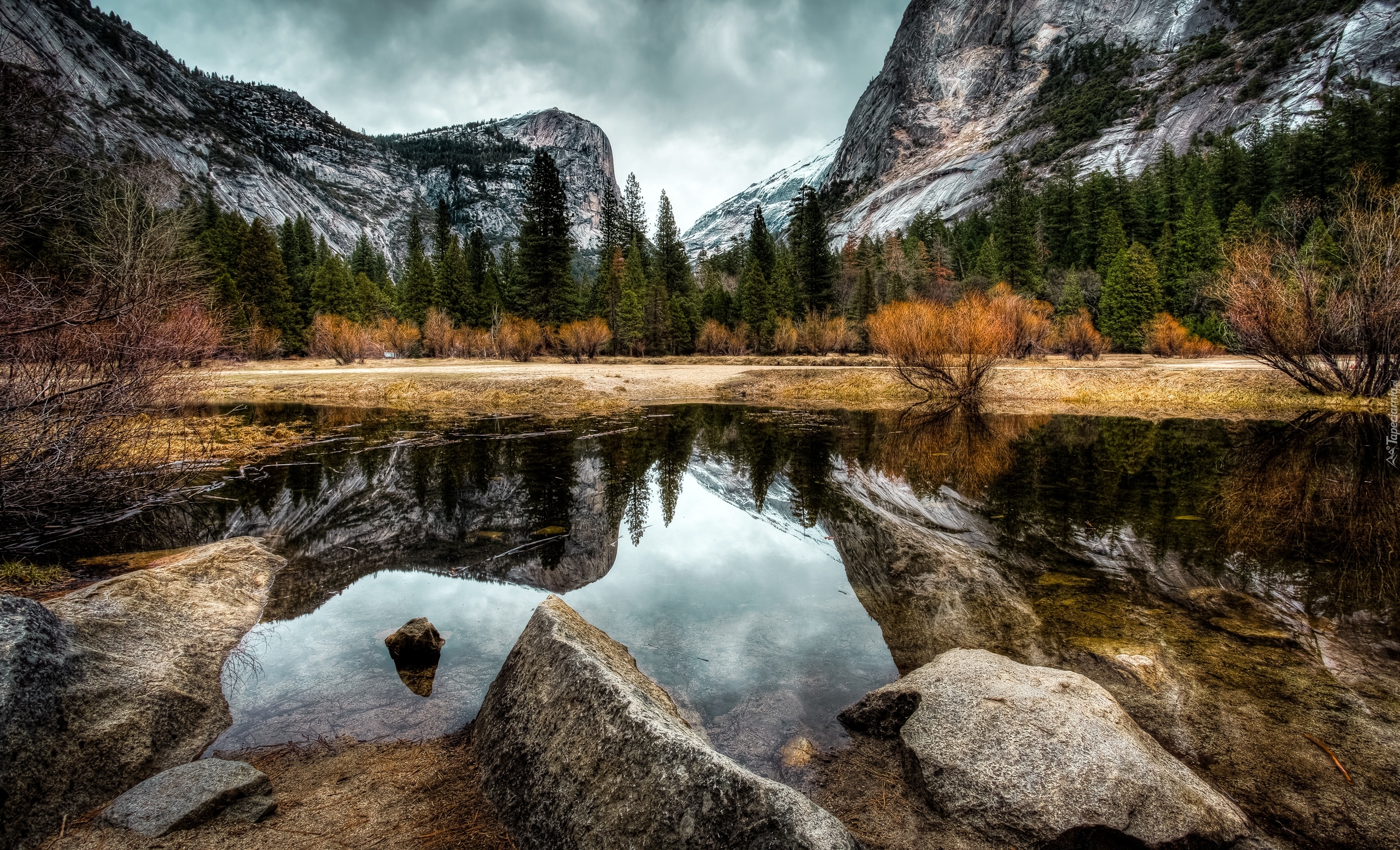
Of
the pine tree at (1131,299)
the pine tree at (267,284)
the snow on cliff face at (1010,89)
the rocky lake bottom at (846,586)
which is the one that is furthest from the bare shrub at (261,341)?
the snow on cliff face at (1010,89)

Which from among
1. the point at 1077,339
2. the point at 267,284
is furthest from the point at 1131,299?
the point at 267,284

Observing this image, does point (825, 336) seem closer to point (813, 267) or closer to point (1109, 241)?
point (813, 267)

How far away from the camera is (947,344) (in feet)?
83.4

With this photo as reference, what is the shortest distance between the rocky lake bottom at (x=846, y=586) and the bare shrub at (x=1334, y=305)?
9.30 metres

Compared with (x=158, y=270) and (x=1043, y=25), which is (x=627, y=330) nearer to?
(x=158, y=270)

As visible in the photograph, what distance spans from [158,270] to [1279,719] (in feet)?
54.0

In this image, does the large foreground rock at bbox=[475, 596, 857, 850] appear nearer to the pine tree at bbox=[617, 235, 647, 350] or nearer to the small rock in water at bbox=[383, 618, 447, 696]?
the small rock in water at bbox=[383, 618, 447, 696]

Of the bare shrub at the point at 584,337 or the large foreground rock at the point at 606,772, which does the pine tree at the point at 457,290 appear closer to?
the bare shrub at the point at 584,337

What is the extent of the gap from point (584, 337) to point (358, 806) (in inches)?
1751

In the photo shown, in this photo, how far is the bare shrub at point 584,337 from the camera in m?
45.8

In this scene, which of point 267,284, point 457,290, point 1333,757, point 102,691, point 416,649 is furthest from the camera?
point 457,290

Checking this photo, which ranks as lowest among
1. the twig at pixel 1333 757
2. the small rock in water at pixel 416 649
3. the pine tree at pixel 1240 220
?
the twig at pixel 1333 757

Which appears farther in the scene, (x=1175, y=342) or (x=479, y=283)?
(x=479, y=283)

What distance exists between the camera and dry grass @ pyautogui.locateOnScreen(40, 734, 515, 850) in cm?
287
